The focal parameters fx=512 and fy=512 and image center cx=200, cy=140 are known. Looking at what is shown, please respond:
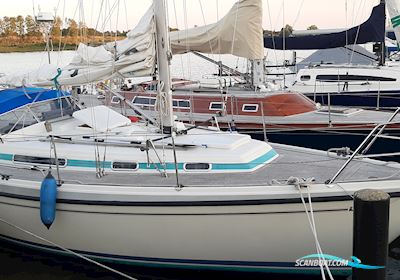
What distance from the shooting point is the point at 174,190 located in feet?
19.9

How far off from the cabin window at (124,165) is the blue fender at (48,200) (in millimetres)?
892

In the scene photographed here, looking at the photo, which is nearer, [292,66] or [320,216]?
[320,216]

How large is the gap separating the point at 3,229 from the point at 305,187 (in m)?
4.41

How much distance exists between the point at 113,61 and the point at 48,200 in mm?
2353

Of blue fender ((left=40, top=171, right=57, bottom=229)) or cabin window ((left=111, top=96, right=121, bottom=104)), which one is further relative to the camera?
cabin window ((left=111, top=96, right=121, bottom=104))

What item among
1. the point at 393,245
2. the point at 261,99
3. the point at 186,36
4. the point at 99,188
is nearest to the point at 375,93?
the point at 261,99

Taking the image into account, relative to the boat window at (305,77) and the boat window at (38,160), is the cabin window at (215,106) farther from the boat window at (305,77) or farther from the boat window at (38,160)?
the boat window at (38,160)

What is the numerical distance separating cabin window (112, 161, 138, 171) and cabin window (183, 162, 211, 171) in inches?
27.4

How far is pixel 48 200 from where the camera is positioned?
249 inches

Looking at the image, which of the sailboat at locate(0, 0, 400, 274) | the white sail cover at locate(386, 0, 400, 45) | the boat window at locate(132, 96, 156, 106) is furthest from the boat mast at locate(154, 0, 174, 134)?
the boat window at locate(132, 96, 156, 106)

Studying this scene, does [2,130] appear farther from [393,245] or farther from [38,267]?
[393,245]

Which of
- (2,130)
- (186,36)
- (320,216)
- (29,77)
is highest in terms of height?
(186,36)

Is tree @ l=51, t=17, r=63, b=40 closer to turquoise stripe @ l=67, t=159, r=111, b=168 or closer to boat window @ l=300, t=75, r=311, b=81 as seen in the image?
turquoise stripe @ l=67, t=159, r=111, b=168

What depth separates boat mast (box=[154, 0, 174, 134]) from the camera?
7.13m
